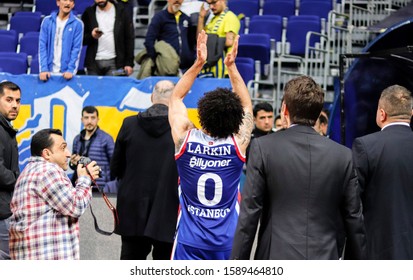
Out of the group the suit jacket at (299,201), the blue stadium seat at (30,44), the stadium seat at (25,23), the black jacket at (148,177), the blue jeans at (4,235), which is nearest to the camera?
the suit jacket at (299,201)

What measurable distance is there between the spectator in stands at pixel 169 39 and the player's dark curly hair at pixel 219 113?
16.2ft

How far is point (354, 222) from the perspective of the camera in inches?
221

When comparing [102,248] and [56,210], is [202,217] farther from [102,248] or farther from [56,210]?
[102,248]

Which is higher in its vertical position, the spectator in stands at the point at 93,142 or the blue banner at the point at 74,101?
the blue banner at the point at 74,101

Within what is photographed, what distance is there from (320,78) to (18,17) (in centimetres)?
523

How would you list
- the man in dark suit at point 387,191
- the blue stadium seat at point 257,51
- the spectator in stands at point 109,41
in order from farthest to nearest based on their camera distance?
the blue stadium seat at point 257,51 < the spectator in stands at point 109,41 < the man in dark suit at point 387,191

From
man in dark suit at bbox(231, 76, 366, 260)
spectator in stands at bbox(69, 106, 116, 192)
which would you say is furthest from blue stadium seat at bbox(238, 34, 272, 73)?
man in dark suit at bbox(231, 76, 366, 260)

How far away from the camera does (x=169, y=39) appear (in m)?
12.1

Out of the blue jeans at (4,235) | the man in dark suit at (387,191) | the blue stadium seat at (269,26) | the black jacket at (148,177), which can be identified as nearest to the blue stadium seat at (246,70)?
the blue stadium seat at (269,26)

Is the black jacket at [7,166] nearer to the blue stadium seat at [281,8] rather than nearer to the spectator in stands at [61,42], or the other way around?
the spectator in stands at [61,42]

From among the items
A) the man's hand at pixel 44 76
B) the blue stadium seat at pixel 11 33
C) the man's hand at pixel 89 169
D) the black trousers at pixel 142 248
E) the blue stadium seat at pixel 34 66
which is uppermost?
the blue stadium seat at pixel 11 33

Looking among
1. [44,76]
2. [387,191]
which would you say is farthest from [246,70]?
[387,191]

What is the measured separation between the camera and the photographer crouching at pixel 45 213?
6965mm

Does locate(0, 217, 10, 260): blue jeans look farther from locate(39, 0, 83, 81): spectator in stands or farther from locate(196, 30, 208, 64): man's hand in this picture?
locate(39, 0, 83, 81): spectator in stands
